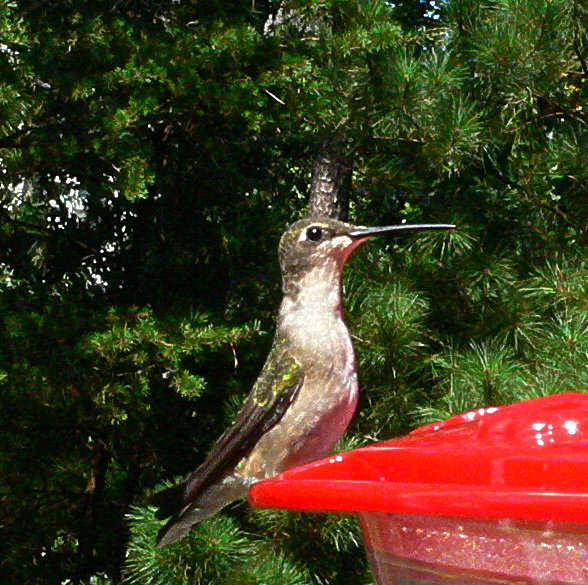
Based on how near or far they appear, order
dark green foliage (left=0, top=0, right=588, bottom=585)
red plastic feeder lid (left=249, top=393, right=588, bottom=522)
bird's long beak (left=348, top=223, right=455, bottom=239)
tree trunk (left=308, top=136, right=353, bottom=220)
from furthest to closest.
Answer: tree trunk (left=308, top=136, right=353, bottom=220) → dark green foliage (left=0, top=0, right=588, bottom=585) → bird's long beak (left=348, top=223, right=455, bottom=239) → red plastic feeder lid (left=249, top=393, right=588, bottom=522)

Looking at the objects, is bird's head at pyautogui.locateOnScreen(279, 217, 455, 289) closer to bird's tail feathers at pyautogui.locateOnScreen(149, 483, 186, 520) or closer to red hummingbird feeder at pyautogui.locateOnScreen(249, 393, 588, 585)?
bird's tail feathers at pyautogui.locateOnScreen(149, 483, 186, 520)

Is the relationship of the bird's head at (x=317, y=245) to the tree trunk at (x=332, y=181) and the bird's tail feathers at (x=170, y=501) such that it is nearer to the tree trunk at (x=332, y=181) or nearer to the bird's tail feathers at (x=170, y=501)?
the bird's tail feathers at (x=170, y=501)

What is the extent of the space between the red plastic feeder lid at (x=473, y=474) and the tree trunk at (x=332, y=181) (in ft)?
4.90

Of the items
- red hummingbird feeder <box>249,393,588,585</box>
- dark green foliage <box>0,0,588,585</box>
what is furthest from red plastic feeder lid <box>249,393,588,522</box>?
dark green foliage <box>0,0,588,585</box>

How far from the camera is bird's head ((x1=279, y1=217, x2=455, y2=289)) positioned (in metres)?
1.14

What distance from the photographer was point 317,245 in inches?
45.3

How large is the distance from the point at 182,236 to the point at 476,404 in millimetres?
854

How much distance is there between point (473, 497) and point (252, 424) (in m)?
0.67

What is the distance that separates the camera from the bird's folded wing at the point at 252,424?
1121mm

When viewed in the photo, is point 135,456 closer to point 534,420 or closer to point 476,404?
point 476,404

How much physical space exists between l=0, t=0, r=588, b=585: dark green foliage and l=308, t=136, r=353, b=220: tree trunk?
34 mm

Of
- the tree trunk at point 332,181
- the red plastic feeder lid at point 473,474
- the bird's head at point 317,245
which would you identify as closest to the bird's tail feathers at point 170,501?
the bird's head at point 317,245

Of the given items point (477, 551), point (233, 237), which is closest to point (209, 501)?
point (477, 551)

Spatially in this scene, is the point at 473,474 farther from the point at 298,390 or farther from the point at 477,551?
the point at 298,390
